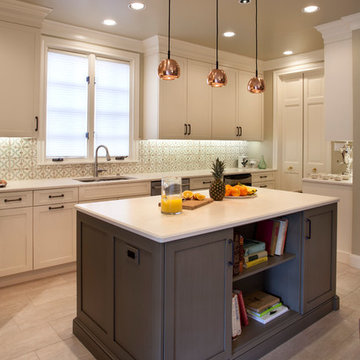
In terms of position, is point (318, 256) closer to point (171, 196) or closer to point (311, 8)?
point (171, 196)

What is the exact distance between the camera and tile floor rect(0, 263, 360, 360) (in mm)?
2336

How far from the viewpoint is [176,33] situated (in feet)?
14.5

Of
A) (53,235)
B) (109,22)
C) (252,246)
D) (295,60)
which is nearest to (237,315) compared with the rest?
(252,246)

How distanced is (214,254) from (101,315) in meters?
0.87

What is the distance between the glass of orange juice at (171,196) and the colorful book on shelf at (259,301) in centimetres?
96

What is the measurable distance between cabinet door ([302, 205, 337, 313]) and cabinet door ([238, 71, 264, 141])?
3038 millimetres

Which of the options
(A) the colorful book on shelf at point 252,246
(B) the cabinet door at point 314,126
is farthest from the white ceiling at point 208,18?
(A) the colorful book on shelf at point 252,246

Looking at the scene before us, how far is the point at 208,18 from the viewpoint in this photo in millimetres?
3910

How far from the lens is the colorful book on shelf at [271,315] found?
2.49 m


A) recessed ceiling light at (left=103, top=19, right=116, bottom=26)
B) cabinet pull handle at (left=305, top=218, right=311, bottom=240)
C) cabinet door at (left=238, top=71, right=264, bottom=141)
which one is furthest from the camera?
cabinet door at (left=238, top=71, right=264, bottom=141)

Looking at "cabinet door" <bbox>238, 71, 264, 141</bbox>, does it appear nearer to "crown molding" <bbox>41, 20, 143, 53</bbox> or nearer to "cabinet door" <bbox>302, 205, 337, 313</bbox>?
"crown molding" <bbox>41, 20, 143, 53</bbox>

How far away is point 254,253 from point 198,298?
28.8 inches

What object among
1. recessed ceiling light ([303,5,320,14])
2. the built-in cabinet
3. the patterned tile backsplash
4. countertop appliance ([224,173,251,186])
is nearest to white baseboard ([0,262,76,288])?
the patterned tile backsplash

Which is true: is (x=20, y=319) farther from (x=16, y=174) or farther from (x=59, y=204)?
(x=16, y=174)
